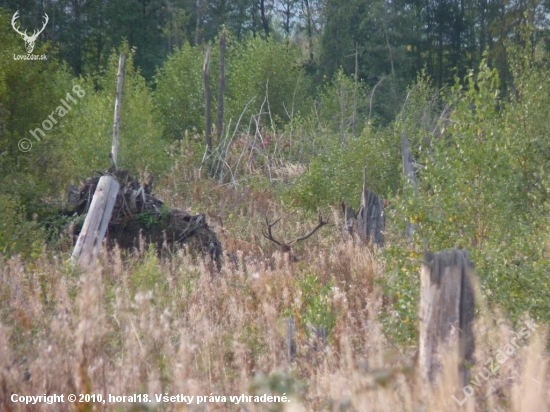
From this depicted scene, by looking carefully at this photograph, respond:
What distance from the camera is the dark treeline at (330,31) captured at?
40000 mm

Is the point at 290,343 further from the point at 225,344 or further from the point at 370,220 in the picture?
the point at 370,220

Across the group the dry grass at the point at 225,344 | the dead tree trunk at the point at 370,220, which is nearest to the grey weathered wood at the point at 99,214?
the dry grass at the point at 225,344

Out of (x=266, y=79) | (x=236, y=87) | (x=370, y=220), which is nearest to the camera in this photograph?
(x=370, y=220)

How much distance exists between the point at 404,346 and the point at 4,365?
9.35ft

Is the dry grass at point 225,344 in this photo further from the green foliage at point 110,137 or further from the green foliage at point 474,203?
the green foliage at point 110,137

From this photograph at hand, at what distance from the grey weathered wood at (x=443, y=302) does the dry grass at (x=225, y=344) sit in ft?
0.36

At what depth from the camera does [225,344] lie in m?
5.61

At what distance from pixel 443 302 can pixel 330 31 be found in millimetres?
39490

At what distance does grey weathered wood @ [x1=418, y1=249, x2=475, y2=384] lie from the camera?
3918mm

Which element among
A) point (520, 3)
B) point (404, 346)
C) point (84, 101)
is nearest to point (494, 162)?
point (404, 346)

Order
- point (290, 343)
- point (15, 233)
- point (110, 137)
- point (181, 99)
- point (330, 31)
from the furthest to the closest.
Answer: point (330, 31) < point (181, 99) < point (110, 137) < point (15, 233) < point (290, 343)

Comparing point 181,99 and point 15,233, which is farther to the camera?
point 181,99

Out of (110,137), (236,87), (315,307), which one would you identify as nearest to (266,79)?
(236,87)

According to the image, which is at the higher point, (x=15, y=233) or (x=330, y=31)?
(x=330, y=31)
